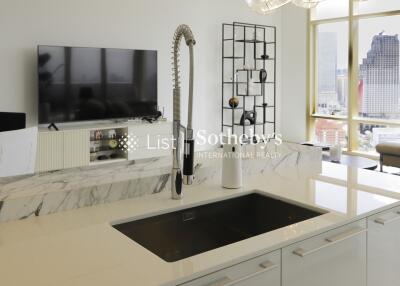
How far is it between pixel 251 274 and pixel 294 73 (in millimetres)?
6431

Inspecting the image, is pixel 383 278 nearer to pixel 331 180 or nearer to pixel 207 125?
pixel 331 180

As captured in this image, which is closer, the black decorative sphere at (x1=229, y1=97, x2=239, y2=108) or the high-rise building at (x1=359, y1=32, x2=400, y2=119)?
the high-rise building at (x1=359, y1=32, x2=400, y2=119)

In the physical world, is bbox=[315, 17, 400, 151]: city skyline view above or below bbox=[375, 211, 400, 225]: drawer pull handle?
above

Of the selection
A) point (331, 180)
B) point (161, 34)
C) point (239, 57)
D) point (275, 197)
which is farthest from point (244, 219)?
point (239, 57)

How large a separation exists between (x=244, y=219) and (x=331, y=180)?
469mm

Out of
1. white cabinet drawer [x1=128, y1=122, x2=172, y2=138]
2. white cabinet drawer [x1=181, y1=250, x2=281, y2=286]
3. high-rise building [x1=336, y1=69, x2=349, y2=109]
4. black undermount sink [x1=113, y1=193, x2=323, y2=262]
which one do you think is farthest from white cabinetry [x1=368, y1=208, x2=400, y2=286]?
high-rise building [x1=336, y1=69, x2=349, y2=109]

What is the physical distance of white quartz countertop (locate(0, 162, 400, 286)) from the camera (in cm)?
100

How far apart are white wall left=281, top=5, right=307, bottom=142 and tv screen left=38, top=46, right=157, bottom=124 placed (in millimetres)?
2707

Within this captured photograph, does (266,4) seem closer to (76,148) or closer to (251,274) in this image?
(251,274)

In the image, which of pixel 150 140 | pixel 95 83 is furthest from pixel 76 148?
pixel 150 140

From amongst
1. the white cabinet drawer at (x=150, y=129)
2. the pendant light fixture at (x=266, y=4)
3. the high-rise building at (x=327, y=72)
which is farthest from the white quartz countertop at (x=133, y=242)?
the high-rise building at (x=327, y=72)

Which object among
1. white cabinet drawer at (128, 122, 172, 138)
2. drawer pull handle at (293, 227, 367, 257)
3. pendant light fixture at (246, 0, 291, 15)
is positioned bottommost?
drawer pull handle at (293, 227, 367, 257)

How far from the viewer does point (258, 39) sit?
6.88 metres

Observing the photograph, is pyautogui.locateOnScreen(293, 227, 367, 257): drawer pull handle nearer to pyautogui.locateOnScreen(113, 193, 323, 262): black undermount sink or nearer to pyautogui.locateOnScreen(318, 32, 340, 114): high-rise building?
pyautogui.locateOnScreen(113, 193, 323, 262): black undermount sink
